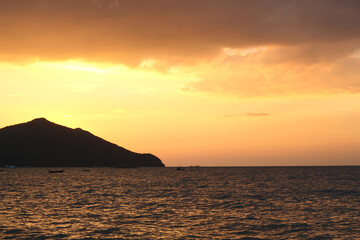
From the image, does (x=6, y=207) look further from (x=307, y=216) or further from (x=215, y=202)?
(x=307, y=216)

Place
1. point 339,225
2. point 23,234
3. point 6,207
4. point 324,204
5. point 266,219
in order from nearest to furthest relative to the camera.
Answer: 1. point 23,234
2. point 339,225
3. point 266,219
4. point 6,207
5. point 324,204

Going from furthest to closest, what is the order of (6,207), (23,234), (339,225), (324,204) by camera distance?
(324,204), (6,207), (339,225), (23,234)

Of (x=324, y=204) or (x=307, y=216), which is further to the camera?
(x=324, y=204)

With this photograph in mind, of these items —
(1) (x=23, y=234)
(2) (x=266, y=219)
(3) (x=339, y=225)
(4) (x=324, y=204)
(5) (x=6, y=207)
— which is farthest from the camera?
(4) (x=324, y=204)

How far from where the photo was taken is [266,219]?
52.5 metres

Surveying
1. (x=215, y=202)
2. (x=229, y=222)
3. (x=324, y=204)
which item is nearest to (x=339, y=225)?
(x=229, y=222)

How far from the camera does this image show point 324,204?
70750 mm

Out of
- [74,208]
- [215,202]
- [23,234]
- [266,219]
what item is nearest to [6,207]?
[74,208]

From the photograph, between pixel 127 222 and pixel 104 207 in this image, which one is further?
pixel 104 207

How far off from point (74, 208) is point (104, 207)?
16.2 ft

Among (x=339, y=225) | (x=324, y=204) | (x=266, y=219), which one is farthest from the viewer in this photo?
(x=324, y=204)

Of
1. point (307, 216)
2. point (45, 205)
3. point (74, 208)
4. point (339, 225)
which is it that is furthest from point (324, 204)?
point (45, 205)

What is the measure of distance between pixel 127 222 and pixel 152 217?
4.87 metres

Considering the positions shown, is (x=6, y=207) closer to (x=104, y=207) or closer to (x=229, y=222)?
(x=104, y=207)
